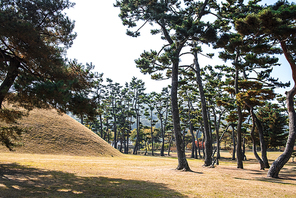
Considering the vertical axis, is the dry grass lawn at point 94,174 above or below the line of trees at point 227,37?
below

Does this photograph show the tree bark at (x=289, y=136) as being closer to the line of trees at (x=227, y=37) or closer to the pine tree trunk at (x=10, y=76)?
the line of trees at (x=227, y=37)

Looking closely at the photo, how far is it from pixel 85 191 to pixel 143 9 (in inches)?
613

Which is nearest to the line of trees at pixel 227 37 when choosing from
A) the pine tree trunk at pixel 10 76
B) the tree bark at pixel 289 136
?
the tree bark at pixel 289 136

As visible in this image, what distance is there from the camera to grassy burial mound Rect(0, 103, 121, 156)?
23.6 metres

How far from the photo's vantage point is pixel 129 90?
66938 millimetres

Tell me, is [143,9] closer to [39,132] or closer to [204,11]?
[204,11]

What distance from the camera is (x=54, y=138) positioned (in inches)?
1036

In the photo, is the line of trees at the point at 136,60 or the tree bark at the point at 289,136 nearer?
the line of trees at the point at 136,60

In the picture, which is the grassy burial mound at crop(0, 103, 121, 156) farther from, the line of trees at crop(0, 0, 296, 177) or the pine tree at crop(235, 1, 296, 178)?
the pine tree at crop(235, 1, 296, 178)

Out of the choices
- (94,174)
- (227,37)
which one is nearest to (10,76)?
(94,174)

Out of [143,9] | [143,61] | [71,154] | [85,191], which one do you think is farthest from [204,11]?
[71,154]

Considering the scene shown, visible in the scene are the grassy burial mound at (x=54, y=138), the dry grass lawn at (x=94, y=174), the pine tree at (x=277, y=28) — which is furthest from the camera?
the grassy burial mound at (x=54, y=138)

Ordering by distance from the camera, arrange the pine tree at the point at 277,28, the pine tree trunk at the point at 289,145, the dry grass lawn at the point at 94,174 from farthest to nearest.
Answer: the pine tree trunk at the point at 289,145 < the pine tree at the point at 277,28 < the dry grass lawn at the point at 94,174

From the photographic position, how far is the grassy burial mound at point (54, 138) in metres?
23.6
